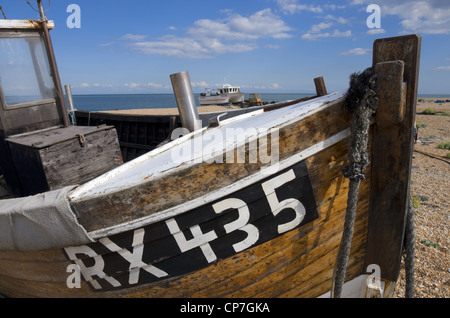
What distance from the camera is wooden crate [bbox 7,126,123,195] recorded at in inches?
127

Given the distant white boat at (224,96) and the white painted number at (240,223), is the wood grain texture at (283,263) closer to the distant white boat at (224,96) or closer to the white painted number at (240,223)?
the white painted number at (240,223)

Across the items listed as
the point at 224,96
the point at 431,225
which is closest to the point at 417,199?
the point at 431,225

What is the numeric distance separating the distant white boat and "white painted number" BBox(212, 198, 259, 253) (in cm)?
3713

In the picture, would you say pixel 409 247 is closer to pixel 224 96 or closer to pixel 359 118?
pixel 359 118

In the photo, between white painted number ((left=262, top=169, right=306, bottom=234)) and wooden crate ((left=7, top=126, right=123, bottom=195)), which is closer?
white painted number ((left=262, top=169, right=306, bottom=234))

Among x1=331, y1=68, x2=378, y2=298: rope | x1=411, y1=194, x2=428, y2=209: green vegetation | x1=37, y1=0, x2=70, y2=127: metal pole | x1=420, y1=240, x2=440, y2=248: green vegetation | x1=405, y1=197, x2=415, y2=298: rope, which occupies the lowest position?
x1=411, y1=194, x2=428, y2=209: green vegetation

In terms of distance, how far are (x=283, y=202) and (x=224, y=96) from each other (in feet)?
125

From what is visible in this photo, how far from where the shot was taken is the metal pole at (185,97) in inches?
183

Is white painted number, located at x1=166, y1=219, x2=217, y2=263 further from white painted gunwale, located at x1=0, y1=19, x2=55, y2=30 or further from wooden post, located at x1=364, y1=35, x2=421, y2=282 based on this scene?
white painted gunwale, located at x1=0, y1=19, x2=55, y2=30

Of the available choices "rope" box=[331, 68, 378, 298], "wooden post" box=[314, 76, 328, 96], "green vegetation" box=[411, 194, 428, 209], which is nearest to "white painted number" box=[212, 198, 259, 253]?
"rope" box=[331, 68, 378, 298]

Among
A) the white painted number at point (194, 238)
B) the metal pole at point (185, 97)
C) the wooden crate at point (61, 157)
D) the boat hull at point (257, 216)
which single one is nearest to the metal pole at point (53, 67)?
the wooden crate at point (61, 157)

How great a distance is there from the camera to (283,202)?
2.04 meters

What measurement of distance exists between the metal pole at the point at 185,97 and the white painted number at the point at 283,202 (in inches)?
121

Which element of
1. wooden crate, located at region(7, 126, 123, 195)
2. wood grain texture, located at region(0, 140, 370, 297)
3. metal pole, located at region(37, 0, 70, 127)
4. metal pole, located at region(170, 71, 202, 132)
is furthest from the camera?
metal pole, located at region(170, 71, 202, 132)
